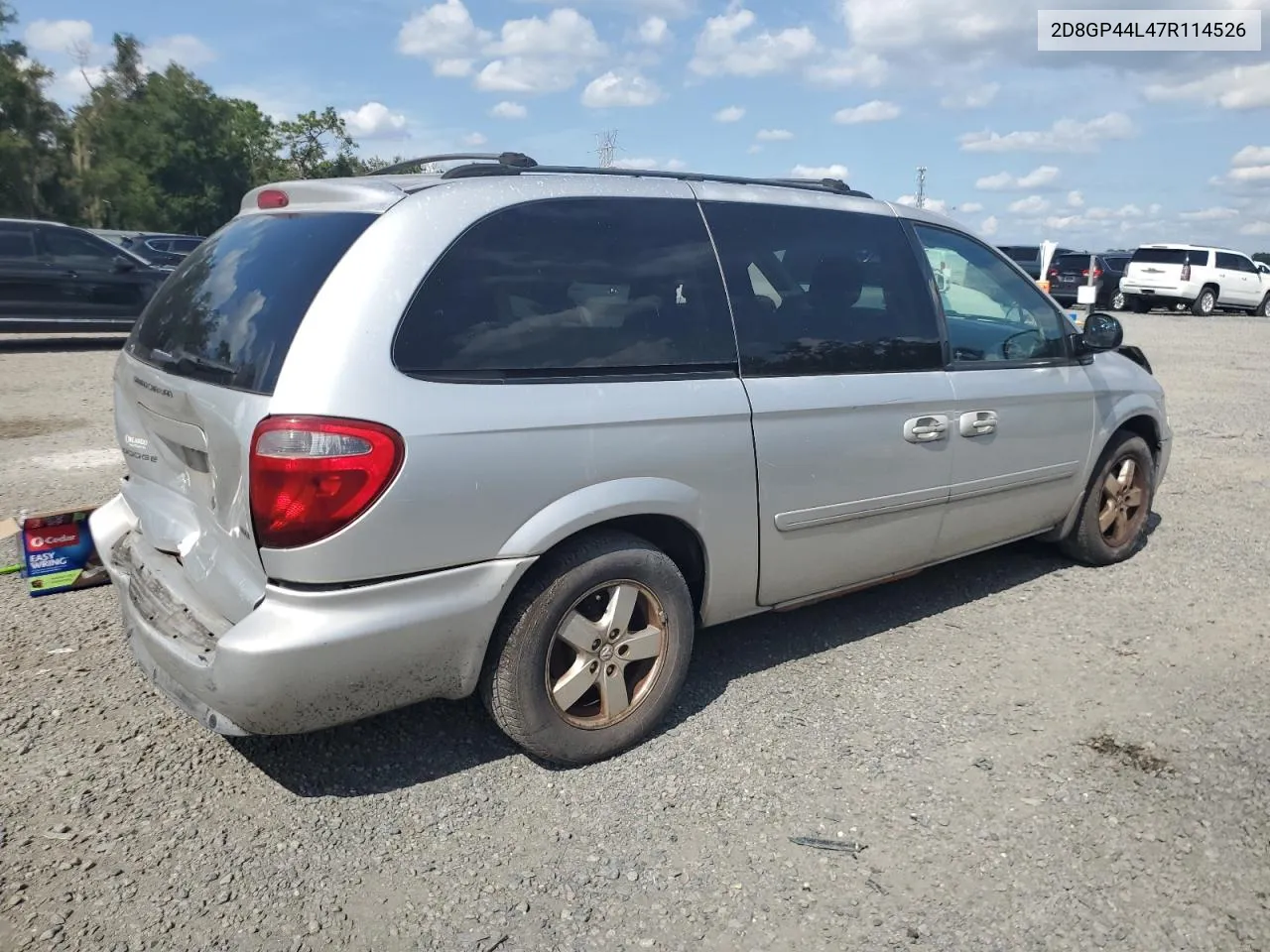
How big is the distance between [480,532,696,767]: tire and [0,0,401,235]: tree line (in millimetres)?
47155

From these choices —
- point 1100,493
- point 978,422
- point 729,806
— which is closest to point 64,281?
point 978,422

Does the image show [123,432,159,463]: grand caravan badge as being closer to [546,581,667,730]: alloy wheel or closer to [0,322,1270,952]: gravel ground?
[0,322,1270,952]: gravel ground

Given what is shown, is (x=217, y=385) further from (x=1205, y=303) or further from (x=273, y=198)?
(x=1205, y=303)

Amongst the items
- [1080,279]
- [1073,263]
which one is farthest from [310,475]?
[1073,263]

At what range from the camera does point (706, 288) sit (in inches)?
134

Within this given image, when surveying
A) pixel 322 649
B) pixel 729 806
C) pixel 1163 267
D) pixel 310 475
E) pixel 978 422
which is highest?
pixel 1163 267

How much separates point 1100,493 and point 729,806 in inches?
121

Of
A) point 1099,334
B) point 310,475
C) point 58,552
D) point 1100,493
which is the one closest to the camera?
point 310,475

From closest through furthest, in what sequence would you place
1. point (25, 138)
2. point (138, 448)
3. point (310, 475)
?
point (310, 475), point (138, 448), point (25, 138)

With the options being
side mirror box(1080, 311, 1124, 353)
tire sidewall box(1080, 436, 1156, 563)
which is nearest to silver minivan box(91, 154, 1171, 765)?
side mirror box(1080, 311, 1124, 353)

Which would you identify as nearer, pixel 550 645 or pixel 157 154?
pixel 550 645

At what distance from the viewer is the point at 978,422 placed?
4.15 m

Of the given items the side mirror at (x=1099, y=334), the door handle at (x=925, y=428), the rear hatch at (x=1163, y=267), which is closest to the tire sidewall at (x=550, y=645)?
the door handle at (x=925, y=428)

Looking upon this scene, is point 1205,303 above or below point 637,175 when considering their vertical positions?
below
